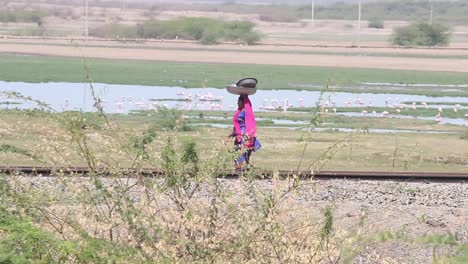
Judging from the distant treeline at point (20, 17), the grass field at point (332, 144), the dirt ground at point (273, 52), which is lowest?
the dirt ground at point (273, 52)

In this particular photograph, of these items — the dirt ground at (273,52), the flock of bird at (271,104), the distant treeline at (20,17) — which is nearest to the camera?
the flock of bird at (271,104)

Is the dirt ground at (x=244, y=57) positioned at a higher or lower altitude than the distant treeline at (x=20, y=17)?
lower

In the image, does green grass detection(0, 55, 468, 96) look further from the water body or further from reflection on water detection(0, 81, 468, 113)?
the water body

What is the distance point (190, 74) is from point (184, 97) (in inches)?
599

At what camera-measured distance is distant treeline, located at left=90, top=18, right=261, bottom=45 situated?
291ft

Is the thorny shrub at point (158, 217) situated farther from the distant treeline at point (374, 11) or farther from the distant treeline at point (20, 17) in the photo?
the distant treeline at point (374, 11)

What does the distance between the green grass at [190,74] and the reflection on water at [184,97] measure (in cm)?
158

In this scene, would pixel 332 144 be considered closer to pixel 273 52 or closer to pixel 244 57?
pixel 244 57

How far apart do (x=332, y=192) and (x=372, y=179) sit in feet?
6.20

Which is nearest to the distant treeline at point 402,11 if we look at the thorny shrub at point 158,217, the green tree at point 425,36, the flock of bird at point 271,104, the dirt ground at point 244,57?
the green tree at point 425,36

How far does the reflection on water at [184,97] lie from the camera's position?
34.9 meters

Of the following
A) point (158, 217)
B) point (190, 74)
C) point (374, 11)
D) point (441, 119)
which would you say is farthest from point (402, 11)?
point (158, 217)

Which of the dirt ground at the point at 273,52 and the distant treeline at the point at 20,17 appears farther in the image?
the distant treeline at the point at 20,17

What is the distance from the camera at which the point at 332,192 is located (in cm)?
1580
